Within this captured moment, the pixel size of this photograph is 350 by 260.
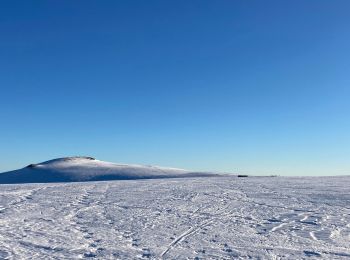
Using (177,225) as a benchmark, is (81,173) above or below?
above

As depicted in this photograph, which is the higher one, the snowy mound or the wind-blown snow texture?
the snowy mound

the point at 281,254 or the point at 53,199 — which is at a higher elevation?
the point at 53,199

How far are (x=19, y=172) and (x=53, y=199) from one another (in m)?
27.4

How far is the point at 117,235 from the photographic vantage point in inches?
290

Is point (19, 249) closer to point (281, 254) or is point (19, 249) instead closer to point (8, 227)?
point (8, 227)

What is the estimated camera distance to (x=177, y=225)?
27.1 feet

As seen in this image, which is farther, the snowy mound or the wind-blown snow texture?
the snowy mound

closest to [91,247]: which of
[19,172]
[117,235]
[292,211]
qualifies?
[117,235]

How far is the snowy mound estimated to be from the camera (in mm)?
32487

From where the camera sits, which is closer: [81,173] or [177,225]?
[177,225]

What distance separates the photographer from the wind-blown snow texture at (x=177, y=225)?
20.3 ft

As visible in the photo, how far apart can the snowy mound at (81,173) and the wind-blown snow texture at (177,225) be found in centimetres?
1936

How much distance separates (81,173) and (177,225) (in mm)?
26954

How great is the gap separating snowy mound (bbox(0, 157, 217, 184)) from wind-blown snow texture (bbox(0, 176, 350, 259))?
1936cm
